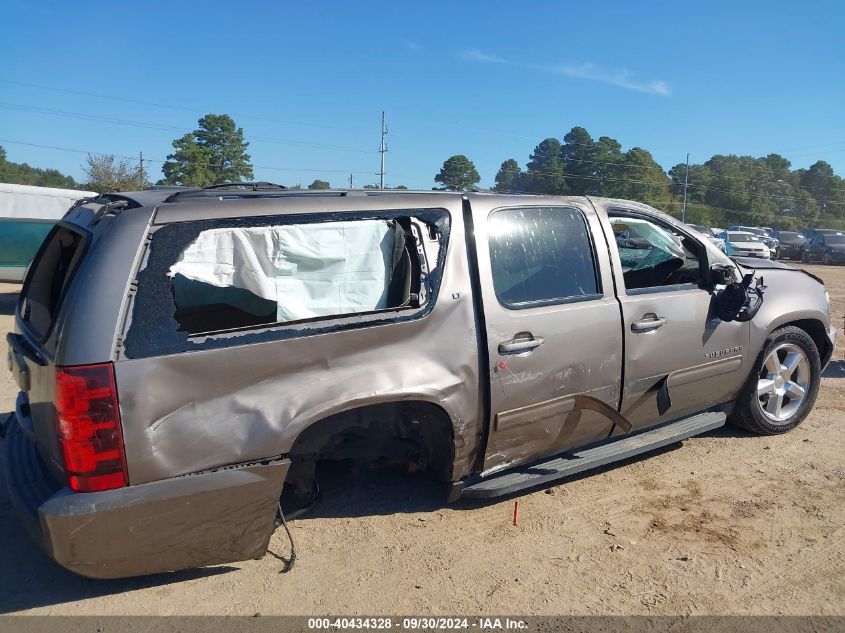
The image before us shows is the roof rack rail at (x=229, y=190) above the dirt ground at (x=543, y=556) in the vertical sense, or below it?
above

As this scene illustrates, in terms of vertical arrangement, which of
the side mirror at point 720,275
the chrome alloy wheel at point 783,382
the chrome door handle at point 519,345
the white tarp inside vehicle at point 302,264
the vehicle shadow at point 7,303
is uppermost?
the white tarp inside vehicle at point 302,264

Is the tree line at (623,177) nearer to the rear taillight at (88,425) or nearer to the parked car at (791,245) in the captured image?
the parked car at (791,245)

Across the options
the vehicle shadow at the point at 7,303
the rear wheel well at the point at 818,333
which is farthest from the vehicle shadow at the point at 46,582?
the vehicle shadow at the point at 7,303

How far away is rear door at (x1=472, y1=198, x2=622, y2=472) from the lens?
3.54 metres

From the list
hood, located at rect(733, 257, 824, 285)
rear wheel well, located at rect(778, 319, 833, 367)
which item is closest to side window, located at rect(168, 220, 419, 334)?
hood, located at rect(733, 257, 824, 285)

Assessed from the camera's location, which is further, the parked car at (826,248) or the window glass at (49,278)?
the parked car at (826,248)

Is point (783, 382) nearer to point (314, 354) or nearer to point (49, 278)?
point (314, 354)

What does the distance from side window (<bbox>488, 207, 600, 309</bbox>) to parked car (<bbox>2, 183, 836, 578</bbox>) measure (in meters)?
0.01

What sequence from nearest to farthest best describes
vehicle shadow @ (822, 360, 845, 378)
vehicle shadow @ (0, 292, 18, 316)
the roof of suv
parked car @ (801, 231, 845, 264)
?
the roof of suv, vehicle shadow @ (822, 360, 845, 378), vehicle shadow @ (0, 292, 18, 316), parked car @ (801, 231, 845, 264)

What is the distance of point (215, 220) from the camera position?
288 cm

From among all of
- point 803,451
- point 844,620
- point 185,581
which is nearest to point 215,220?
point 185,581

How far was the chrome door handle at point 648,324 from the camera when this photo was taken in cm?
402

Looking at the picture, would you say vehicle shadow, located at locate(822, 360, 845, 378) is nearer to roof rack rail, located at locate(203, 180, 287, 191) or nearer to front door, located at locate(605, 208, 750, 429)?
front door, located at locate(605, 208, 750, 429)

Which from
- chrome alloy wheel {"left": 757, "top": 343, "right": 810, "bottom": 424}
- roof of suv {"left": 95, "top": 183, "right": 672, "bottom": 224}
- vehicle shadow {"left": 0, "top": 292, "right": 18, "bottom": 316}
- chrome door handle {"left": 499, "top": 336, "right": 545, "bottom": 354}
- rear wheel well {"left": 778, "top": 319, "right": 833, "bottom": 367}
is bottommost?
vehicle shadow {"left": 0, "top": 292, "right": 18, "bottom": 316}
